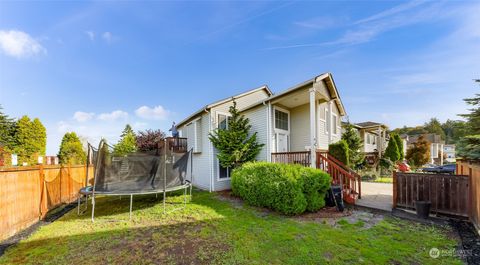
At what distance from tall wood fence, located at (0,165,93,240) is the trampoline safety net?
1551mm

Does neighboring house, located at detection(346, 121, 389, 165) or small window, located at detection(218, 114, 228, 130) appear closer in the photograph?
small window, located at detection(218, 114, 228, 130)

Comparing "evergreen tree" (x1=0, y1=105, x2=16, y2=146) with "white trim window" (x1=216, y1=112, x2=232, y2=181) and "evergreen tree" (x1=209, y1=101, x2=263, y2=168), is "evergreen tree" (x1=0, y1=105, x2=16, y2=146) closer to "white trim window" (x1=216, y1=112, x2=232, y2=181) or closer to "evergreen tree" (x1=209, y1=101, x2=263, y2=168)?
"white trim window" (x1=216, y1=112, x2=232, y2=181)

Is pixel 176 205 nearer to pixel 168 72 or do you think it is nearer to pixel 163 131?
pixel 168 72

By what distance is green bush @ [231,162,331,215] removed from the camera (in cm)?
602

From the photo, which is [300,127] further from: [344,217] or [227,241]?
[227,241]

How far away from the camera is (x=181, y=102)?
57.6 feet

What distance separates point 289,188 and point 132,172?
5.35m

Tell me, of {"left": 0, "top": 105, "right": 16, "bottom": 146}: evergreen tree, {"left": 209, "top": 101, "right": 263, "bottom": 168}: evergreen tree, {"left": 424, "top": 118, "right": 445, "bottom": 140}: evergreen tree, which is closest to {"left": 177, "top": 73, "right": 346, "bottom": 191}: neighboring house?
{"left": 209, "top": 101, "right": 263, "bottom": 168}: evergreen tree

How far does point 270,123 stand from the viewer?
9.62 m

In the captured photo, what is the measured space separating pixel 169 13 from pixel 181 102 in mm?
9069

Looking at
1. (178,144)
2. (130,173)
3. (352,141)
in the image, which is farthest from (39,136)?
(352,141)

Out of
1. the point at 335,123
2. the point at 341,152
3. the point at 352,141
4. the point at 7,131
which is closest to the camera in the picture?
the point at 341,152

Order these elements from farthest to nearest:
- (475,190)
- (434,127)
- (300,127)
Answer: (434,127), (300,127), (475,190)

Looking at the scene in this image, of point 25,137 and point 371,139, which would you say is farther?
point 371,139
